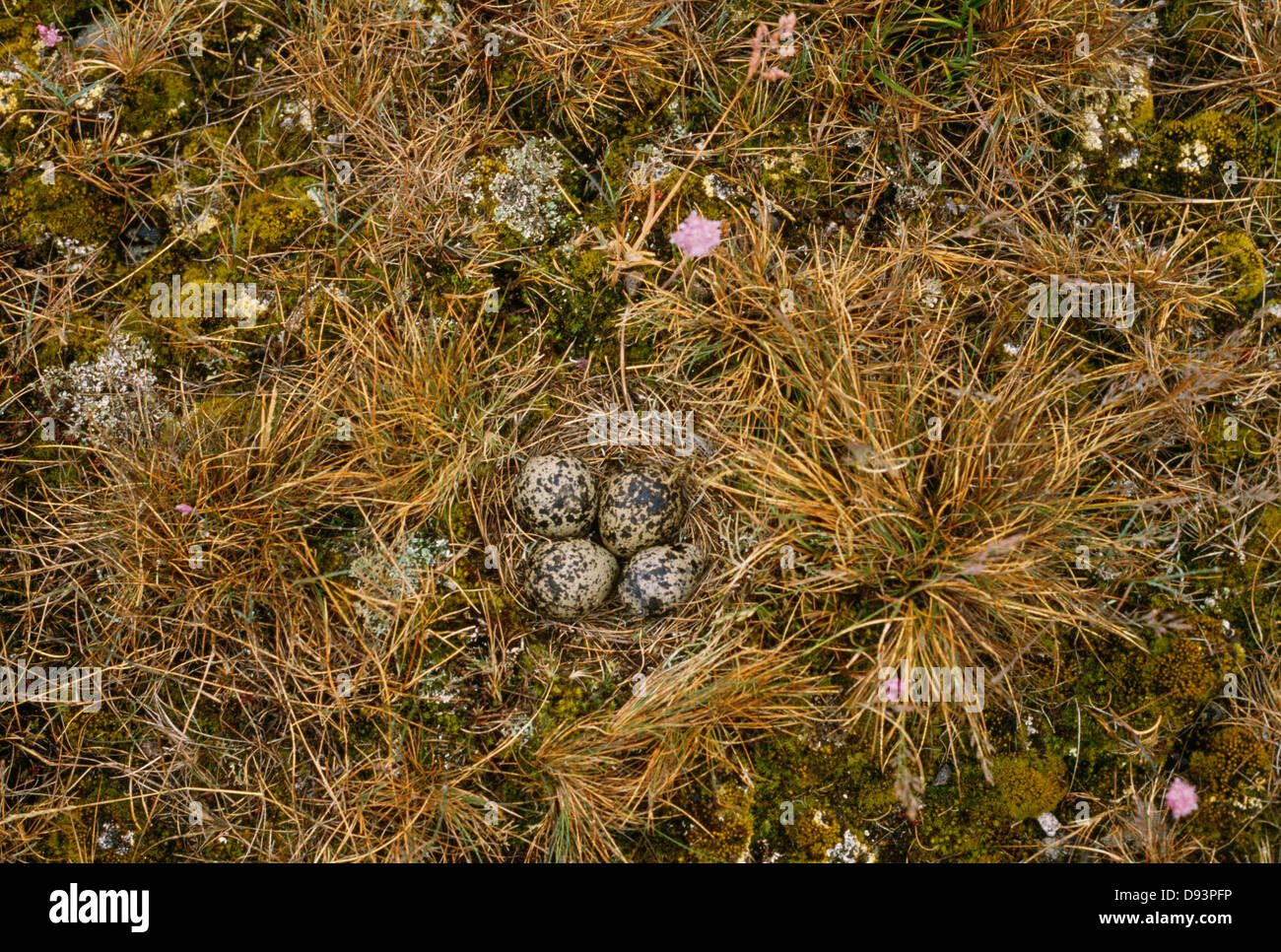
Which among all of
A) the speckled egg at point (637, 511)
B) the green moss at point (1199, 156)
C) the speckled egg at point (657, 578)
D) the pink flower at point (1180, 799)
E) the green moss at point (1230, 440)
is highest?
the green moss at point (1199, 156)

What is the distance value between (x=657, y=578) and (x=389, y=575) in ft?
3.66

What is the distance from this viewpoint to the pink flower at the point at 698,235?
3074mm

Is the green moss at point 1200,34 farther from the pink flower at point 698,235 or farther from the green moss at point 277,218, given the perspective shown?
the green moss at point 277,218

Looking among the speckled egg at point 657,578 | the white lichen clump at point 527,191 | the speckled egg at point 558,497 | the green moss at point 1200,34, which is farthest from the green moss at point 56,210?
the green moss at point 1200,34

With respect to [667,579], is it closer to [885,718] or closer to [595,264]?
[885,718]

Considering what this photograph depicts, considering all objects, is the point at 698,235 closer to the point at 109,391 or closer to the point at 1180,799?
the point at 109,391

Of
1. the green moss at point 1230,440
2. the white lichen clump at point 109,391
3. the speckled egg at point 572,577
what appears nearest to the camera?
the speckled egg at point 572,577

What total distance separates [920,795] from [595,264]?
8.25ft

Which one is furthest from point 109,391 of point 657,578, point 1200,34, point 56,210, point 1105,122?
point 1200,34

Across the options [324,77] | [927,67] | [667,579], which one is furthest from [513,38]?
[667,579]

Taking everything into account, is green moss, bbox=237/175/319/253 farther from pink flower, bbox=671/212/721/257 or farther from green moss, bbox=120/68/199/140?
pink flower, bbox=671/212/721/257

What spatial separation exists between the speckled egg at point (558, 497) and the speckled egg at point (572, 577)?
0.07 meters

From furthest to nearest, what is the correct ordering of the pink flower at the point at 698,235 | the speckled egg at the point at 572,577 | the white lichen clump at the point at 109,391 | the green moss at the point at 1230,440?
the white lichen clump at the point at 109,391 → the green moss at the point at 1230,440 → the pink flower at the point at 698,235 → the speckled egg at the point at 572,577

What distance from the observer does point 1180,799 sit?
296 centimetres
